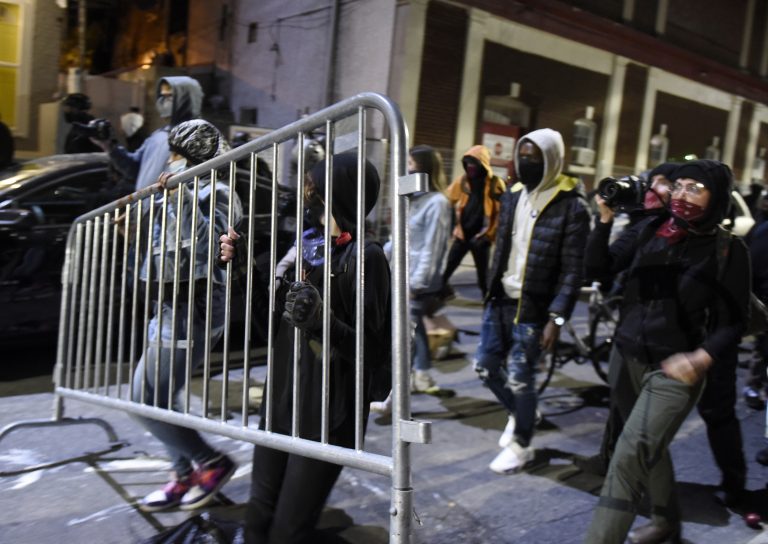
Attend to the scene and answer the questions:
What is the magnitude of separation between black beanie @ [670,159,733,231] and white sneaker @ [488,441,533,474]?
6.17ft

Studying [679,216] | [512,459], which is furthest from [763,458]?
[679,216]

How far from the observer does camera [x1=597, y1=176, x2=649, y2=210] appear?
3.14 metres

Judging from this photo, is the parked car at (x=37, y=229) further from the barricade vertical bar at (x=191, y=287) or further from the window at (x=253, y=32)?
the window at (x=253, y=32)

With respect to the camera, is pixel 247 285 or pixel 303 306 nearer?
pixel 303 306

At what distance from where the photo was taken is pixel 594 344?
20.0 feet

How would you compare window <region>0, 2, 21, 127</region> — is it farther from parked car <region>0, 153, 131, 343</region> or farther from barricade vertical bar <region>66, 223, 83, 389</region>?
barricade vertical bar <region>66, 223, 83, 389</region>

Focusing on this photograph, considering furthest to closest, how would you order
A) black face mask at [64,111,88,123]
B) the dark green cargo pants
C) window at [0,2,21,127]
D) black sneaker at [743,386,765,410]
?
window at [0,2,21,127] → black sneaker at [743,386,765,410] → black face mask at [64,111,88,123] → the dark green cargo pants

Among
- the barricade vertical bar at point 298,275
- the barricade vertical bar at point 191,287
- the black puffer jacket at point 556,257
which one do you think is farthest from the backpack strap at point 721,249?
the barricade vertical bar at point 191,287

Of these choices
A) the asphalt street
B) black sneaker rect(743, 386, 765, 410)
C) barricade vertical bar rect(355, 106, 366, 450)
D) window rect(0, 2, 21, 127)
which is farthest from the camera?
window rect(0, 2, 21, 127)

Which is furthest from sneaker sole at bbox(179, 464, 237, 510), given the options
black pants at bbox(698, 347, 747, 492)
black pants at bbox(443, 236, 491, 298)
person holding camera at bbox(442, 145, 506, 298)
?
black pants at bbox(443, 236, 491, 298)

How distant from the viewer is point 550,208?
401 centimetres

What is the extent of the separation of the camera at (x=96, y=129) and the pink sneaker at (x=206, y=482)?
8.59ft

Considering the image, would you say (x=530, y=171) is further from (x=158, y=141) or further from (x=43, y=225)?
(x=43, y=225)

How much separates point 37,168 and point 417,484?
4.20 metres
